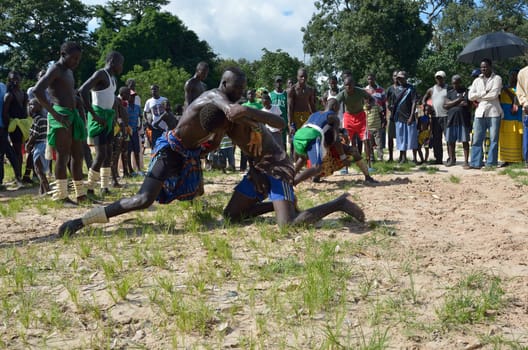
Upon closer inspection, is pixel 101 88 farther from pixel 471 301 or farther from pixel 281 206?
pixel 471 301

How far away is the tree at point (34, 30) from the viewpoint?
38.2 metres

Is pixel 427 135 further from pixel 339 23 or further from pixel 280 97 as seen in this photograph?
pixel 339 23

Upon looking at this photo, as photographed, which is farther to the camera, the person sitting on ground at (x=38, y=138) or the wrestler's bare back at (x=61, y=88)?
the person sitting on ground at (x=38, y=138)

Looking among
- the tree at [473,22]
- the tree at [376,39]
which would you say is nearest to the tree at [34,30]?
the tree at [376,39]

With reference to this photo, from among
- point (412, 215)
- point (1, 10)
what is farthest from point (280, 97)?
point (1, 10)

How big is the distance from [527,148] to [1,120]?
9306 millimetres

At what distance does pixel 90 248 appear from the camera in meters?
4.03

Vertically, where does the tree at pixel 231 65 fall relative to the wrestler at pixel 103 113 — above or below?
above

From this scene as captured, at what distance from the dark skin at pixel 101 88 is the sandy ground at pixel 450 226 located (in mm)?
971

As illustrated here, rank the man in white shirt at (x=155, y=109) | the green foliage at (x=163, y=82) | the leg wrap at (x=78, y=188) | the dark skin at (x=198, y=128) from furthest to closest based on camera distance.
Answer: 1. the green foliage at (x=163, y=82)
2. the man in white shirt at (x=155, y=109)
3. the leg wrap at (x=78, y=188)
4. the dark skin at (x=198, y=128)

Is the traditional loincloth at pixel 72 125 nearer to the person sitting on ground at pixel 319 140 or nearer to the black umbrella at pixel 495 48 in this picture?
the person sitting on ground at pixel 319 140

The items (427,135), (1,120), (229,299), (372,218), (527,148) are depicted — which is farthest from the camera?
(427,135)

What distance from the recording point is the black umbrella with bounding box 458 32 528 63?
1116 cm

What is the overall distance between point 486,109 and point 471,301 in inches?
300
